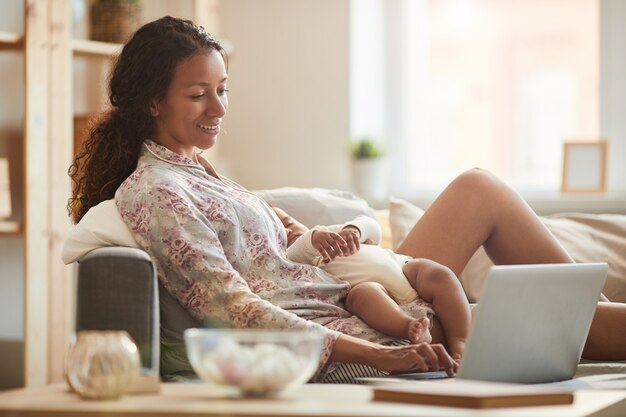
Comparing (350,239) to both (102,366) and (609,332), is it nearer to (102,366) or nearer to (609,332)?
(609,332)

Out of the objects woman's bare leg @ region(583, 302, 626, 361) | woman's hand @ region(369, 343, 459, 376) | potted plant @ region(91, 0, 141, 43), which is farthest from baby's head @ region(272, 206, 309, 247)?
potted plant @ region(91, 0, 141, 43)

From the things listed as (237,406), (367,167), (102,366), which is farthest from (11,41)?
(237,406)

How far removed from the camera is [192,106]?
6.81 ft

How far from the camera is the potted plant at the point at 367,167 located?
4.10 metres

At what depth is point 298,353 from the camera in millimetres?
1246

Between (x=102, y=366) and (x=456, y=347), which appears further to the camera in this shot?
(x=456, y=347)

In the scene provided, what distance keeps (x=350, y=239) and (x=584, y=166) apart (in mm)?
2027

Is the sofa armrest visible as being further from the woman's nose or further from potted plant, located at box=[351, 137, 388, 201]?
potted plant, located at box=[351, 137, 388, 201]

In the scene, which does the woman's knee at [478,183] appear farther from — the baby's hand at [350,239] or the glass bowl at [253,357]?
the glass bowl at [253,357]

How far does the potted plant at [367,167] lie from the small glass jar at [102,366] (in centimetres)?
284

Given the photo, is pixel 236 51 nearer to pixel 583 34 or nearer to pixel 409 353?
pixel 583 34

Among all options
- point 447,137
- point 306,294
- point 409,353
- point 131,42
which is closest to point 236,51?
point 447,137

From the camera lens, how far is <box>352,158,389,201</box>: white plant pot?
4102 millimetres

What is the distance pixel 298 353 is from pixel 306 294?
2.41 ft
